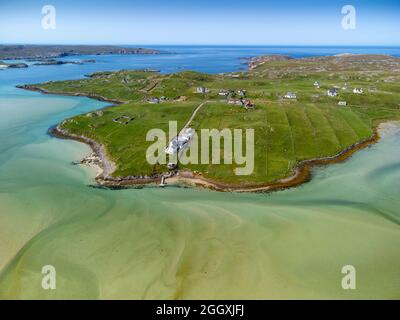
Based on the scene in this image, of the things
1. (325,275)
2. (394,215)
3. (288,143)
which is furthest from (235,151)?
(325,275)

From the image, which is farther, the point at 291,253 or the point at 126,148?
the point at 126,148

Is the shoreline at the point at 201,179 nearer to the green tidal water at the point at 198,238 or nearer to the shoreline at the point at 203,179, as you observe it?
the shoreline at the point at 203,179

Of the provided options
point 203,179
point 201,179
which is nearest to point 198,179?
point 201,179

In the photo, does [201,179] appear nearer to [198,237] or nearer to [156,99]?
[198,237]

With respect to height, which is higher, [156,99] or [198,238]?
[156,99]

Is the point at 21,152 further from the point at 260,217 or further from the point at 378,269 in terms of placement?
the point at 378,269
